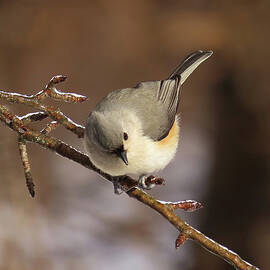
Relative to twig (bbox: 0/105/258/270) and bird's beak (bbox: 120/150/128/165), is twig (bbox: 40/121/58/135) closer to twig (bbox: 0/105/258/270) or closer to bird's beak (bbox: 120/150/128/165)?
twig (bbox: 0/105/258/270)

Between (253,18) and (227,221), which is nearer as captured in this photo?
(227,221)

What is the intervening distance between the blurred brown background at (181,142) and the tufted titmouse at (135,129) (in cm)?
171

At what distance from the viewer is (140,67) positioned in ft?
15.5

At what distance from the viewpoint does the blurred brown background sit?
150 inches

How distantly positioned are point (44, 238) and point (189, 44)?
200 cm

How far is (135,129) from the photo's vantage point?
199 cm

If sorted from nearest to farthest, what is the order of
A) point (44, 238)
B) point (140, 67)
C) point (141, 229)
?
1. point (44, 238)
2. point (141, 229)
3. point (140, 67)

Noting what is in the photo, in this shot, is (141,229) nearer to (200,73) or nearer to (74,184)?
(74,184)

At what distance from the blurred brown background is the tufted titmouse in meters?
1.71

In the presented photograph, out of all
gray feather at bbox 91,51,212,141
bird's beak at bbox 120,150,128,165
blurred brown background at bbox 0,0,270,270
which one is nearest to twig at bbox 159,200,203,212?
bird's beak at bbox 120,150,128,165

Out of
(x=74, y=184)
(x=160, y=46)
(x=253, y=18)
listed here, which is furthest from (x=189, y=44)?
(x=74, y=184)

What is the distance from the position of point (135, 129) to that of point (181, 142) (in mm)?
2734

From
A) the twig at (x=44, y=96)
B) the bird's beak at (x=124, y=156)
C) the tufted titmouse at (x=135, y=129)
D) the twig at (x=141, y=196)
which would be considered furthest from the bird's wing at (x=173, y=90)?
Answer: the twig at (x=44, y=96)

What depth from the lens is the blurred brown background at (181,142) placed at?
3818 mm
